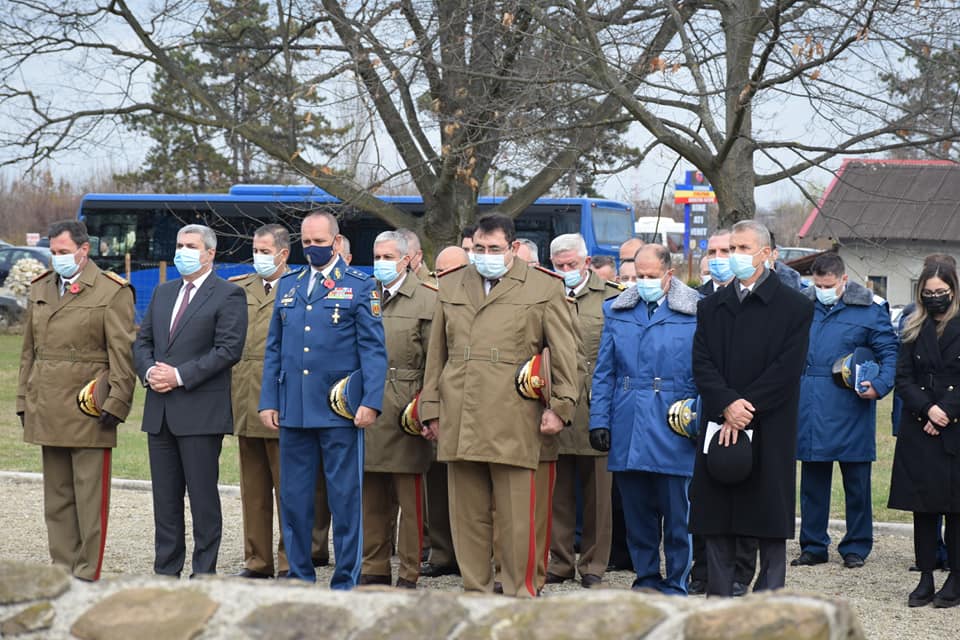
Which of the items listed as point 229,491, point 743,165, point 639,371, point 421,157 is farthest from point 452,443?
point 421,157

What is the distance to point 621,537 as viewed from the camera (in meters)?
8.13

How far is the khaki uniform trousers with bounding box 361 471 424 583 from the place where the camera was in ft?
23.8

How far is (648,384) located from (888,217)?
14455mm

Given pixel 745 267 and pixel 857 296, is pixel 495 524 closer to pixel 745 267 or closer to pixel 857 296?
pixel 745 267

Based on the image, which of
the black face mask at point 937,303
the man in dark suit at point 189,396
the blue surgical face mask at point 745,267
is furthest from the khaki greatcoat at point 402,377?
the black face mask at point 937,303

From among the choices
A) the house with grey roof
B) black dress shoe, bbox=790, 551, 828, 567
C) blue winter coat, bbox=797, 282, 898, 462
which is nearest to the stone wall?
blue winter coat, bbox=797, 282, 898, 462

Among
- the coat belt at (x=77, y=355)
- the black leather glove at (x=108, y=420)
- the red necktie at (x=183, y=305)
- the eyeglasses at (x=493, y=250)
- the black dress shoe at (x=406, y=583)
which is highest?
the eyeglasses at (x=493, y=250)

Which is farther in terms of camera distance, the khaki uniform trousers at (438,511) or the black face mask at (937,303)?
the khaki uniform trousers at (438,511)

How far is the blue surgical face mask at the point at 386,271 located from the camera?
24.4 ft

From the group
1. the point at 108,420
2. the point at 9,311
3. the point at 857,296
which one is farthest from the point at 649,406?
the point at 9,311

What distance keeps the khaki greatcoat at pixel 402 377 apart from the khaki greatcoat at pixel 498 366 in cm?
62

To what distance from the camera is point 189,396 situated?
22.1 feet

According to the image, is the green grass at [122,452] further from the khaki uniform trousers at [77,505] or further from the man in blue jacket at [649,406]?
the man in blue jacket at [649,406]

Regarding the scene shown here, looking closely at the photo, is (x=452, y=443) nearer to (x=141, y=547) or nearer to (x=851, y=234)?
(x=141, y=547)
